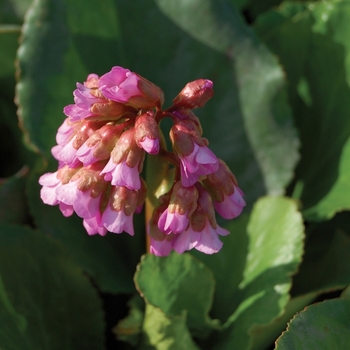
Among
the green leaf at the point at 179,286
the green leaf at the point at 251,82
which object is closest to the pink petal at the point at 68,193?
the green leaf at the point at 179,286

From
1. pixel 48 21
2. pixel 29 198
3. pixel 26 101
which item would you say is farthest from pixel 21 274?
pixel 48 21

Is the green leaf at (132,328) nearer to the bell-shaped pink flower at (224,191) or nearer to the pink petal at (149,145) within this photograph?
the bell-shaped pink flower at (224,191)

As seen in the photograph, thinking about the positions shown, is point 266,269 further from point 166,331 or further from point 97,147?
point 97,147

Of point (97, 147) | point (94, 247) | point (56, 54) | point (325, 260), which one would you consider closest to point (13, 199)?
point (94, 247)

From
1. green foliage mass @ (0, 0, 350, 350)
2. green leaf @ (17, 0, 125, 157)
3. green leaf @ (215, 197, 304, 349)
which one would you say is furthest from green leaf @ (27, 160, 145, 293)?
green leaf @ (215, 197, 304, 349)

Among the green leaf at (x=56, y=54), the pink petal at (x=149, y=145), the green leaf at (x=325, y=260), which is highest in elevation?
the pink petal at (x=149, y=145)

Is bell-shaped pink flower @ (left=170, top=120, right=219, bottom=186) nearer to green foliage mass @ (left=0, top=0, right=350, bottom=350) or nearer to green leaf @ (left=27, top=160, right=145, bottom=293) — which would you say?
green foliage mass @ (left=0, top=0, right=350, bottom=350)

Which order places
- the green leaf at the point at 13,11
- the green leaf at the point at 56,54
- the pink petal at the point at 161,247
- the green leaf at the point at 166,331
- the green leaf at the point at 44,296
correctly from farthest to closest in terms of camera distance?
the green leaf at the point at 13,11
the green leaf at the point at 56,54
the green leaf at the point at 44,296
the green leaf at the point at 166,331
the pink petal at the point at 161,247
